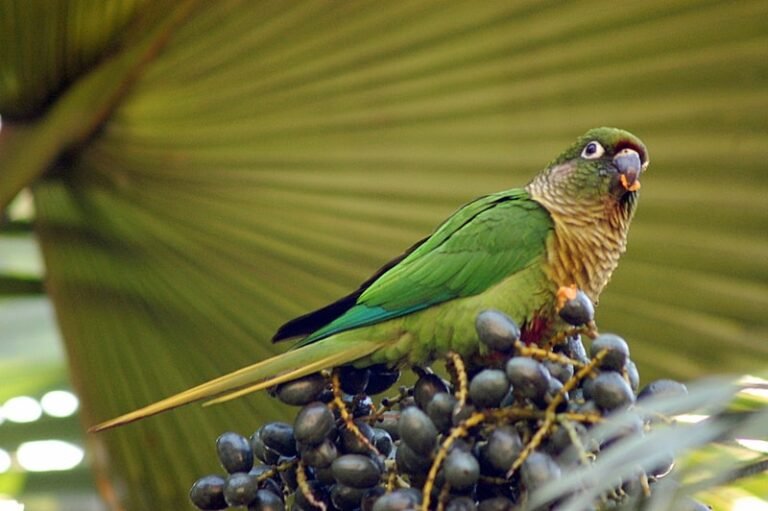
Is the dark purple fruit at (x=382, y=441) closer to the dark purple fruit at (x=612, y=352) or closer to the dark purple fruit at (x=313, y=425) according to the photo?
the dark purple fruit at (x=313, y=425)

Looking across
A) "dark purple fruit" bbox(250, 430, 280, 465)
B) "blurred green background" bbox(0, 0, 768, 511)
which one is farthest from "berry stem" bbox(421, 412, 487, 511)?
"blurred green background" bbox(0, 0, 768, 511)

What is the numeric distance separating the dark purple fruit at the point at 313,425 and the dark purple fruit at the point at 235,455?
84 millimetres

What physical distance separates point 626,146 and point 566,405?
2.16 ft

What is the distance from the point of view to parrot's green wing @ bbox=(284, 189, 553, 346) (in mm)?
1479

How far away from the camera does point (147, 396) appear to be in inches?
80.7

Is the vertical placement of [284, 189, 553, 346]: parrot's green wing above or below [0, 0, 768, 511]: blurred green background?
below

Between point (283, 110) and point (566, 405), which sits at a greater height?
point (283, 110)

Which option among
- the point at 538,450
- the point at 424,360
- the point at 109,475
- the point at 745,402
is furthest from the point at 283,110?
the point at 538,450

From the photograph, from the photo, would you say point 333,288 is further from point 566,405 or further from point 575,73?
point 566,405

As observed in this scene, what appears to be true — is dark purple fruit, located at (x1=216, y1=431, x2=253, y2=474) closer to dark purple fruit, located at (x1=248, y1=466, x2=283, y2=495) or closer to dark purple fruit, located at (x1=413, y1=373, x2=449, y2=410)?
dark purple fruit, located at (x1=248, y1=466, x2=283, y2=495)

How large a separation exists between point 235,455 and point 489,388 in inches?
12.8

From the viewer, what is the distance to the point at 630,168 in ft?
4.94

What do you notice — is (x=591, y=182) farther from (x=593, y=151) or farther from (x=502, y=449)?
(x=502, y=449)

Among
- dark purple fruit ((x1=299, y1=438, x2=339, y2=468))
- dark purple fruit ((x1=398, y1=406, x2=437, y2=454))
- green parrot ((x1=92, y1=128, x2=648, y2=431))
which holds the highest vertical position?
green parrot ((x1=92, y1=128, x2=648, y2=431))
